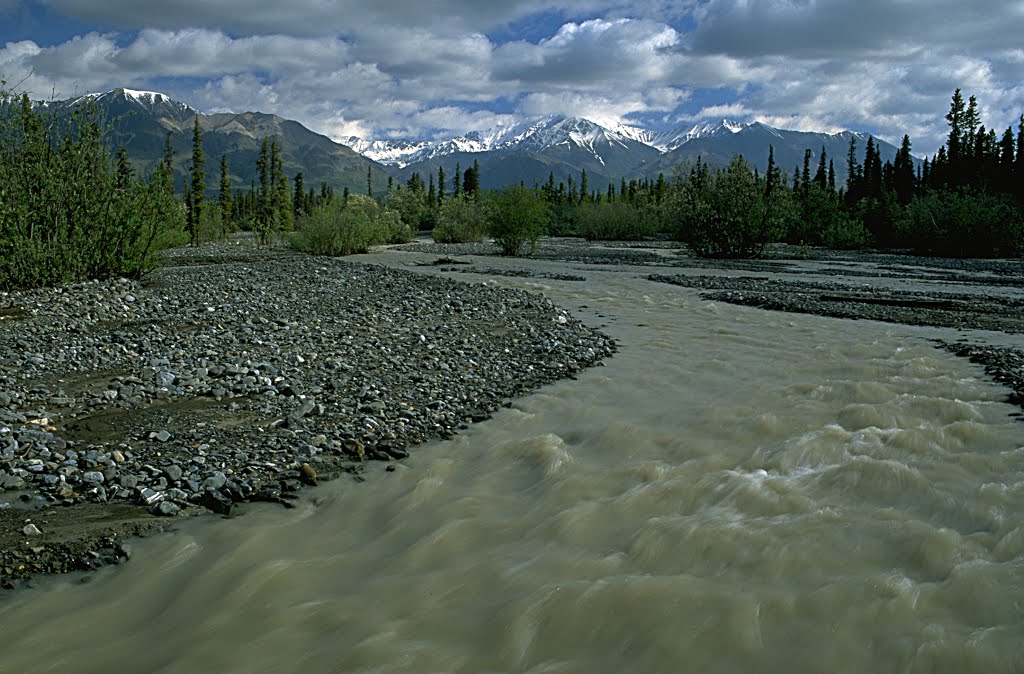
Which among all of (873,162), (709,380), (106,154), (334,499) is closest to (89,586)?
(334,499)

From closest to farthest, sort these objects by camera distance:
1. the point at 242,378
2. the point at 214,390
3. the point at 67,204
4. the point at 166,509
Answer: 1. the point at 166,509
2. the point at 214,390
3. the point at 242,378
4. the point at 67,204

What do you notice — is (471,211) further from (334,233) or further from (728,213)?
(728,213)

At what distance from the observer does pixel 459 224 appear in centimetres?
4116

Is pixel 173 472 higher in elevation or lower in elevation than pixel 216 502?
higher

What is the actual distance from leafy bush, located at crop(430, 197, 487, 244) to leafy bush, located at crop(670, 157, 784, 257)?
46.9 feet

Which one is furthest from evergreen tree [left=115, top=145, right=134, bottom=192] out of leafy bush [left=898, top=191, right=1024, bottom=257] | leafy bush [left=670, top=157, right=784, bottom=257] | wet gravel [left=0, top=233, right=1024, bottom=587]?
leafy bush [left=898, top=191, right=1024, bottom=257]

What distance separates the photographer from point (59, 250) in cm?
1347

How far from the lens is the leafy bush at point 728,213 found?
28.4 m

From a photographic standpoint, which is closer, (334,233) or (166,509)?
(166,509)

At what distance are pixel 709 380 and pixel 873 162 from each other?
7000 cm

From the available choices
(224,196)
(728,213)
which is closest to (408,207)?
(224,196)

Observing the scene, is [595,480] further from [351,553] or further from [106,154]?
[106,154]

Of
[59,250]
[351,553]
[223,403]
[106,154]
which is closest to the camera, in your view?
[351,553]

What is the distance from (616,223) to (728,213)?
66.9 ft
